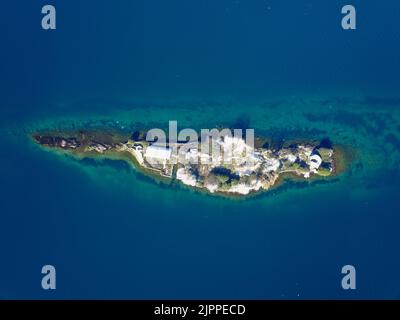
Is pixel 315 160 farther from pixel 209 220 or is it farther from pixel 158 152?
pixel 158 152

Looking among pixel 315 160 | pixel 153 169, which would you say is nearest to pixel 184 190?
pixel 153 169

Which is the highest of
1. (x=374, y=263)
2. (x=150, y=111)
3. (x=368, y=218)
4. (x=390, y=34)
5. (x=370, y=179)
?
(x=390, y=34)

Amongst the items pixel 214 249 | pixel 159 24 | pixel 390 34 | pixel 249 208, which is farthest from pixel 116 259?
pixel 390 34

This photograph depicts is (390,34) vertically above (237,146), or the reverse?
(390,34)

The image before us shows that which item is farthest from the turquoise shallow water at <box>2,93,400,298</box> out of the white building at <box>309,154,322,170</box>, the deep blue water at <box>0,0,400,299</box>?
the white building at <box>309,154,322,170</box>

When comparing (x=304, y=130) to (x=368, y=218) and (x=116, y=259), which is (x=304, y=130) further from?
(x=116, y=259)

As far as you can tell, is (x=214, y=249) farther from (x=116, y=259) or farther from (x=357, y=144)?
(x=357, y=144)

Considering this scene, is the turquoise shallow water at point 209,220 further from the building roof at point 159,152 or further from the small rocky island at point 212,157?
the building roof at point 159,152

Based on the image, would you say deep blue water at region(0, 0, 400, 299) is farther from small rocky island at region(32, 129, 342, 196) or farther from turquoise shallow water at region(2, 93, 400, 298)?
small rocky island at region(32, 129, 342, 196)
